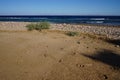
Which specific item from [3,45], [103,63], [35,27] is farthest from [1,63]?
[35,27]

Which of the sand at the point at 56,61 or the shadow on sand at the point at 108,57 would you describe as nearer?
the sand at the point at 56,61

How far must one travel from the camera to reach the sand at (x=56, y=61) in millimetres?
4672

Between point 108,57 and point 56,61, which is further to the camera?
A: point 108,57

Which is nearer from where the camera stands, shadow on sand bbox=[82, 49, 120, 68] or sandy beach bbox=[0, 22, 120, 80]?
sandy beach bbox=[0, 22, 120, 80]

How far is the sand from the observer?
15.3 ft

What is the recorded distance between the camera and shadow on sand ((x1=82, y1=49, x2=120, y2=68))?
5.75 m

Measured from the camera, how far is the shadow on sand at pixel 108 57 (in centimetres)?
575

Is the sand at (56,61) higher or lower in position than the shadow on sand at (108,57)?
higher

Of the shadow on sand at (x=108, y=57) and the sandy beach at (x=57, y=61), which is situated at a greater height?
the sandy beach at (x=57, y=61)

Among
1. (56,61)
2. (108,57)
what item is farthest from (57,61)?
(108,57)

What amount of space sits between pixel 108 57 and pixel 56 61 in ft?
6.29

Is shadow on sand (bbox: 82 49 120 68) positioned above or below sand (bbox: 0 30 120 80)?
below

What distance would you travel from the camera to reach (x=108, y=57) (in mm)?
6379

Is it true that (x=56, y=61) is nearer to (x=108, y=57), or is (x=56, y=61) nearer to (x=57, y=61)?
(x=57, y=61)
